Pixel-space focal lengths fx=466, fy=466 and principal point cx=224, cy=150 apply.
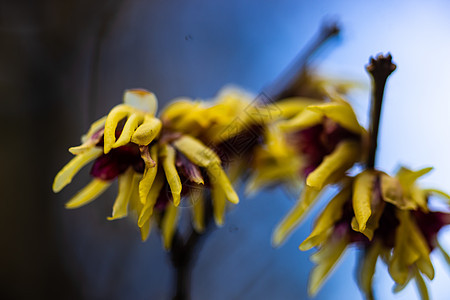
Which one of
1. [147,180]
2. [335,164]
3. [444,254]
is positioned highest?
[147,180]

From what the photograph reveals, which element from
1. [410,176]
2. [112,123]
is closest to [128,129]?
[112,123]

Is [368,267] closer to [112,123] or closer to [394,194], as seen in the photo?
[394,194]

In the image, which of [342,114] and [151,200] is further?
[342,114]

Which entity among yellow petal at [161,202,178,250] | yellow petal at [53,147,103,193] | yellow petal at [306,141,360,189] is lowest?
yellow petal at [306,141,360,189]

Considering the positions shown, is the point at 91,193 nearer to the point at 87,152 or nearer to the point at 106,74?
the point at 87,152

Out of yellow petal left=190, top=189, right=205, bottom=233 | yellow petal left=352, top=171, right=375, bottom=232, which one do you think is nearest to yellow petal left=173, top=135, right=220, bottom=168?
yellow petal left=190, top=189, right=205, bottom=233

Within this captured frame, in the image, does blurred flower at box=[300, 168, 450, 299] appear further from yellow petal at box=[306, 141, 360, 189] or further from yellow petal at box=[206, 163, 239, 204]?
yellow petal at box=[206, 163, 239, 204]

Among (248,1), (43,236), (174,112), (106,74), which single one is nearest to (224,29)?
(248,1)
